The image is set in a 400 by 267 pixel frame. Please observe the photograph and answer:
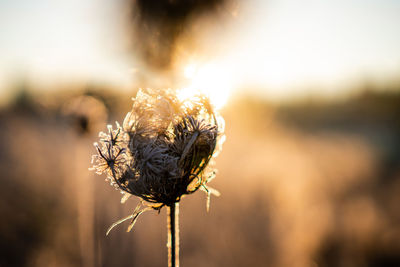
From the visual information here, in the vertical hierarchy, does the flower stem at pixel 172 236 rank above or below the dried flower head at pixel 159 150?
below

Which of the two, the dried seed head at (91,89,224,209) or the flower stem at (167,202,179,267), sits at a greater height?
the dried seed head at (91,89,224,209)

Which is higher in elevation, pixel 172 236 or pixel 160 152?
pixel 160 152

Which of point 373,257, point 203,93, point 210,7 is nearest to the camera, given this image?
point 203,93

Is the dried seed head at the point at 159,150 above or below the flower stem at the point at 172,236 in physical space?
above

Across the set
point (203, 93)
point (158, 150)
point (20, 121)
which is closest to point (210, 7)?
point (203, 93)

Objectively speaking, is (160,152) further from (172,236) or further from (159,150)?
(172,236)

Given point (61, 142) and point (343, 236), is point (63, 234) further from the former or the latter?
point (61, 142)

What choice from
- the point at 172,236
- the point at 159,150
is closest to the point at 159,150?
the point at 159,150
